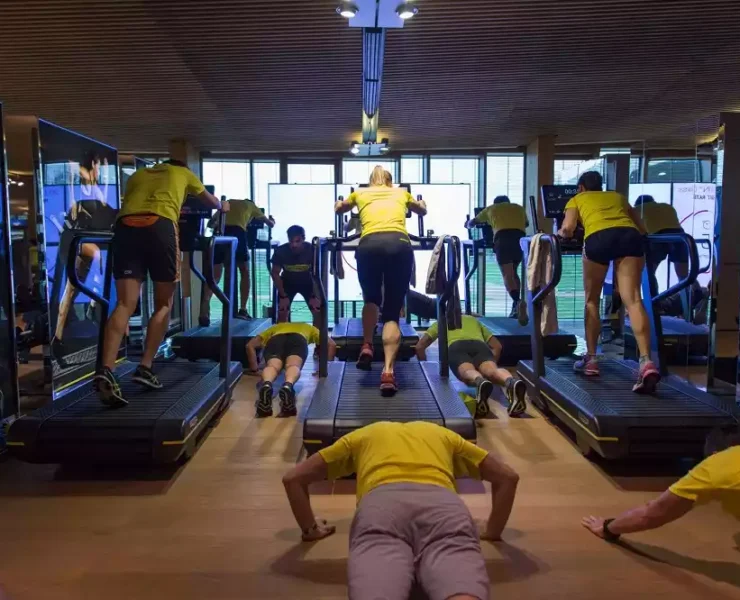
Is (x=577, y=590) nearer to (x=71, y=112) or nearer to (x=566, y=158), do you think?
(x=71, y=112)

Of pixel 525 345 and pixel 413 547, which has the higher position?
pixel 413 547

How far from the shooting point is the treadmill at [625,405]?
3043mm

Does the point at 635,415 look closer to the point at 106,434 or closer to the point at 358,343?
the point at 106,434

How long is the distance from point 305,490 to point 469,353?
2388 millimetres

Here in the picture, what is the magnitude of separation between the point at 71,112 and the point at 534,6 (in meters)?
5.42

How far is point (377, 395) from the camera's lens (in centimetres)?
373

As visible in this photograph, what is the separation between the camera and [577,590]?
2039mm

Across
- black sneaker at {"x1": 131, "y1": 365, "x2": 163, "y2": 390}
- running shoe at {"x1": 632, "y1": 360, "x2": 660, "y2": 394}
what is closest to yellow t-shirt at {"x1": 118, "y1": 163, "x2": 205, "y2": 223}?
black sneaker at {"x1": 131, "y1": 365, "x2": 163, "y2": 390}

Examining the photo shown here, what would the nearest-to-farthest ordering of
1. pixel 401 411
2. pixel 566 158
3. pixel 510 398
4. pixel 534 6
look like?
1. pixel 401 411
2. pixel 510 398
3. pixel 534 6
4. pixel 566 158

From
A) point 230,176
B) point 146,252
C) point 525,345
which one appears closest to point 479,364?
point 525,345

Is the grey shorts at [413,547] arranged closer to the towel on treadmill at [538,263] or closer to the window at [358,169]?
the towel on treadmill at [538,263]

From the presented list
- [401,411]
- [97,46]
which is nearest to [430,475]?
[401,411]

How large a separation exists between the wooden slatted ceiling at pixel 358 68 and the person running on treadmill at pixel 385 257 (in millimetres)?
1368

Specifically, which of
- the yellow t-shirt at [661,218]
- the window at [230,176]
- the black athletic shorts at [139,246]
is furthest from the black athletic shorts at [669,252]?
the window at [230,176]
